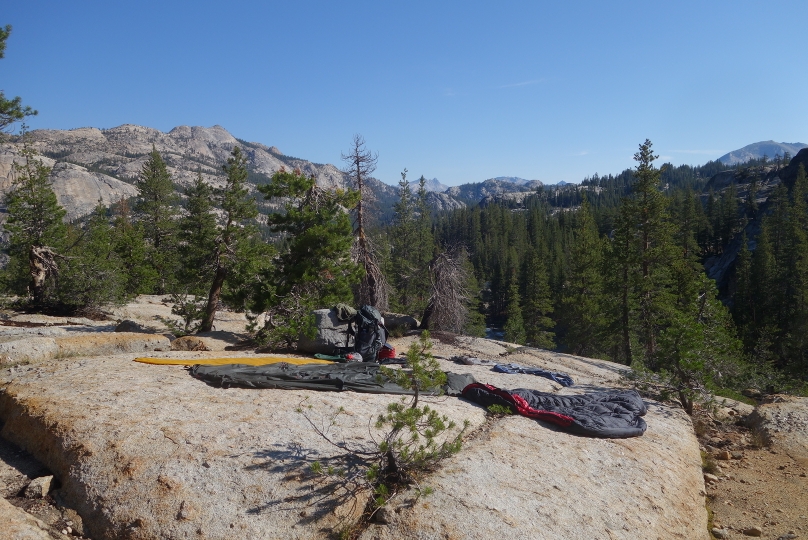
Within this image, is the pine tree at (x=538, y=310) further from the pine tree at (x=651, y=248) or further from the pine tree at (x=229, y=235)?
the pine tree at (x=229, y=235)

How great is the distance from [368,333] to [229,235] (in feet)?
20.9

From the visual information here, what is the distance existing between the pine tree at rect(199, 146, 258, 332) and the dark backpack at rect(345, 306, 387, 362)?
518cm

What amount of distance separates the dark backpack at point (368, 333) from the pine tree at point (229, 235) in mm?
5185

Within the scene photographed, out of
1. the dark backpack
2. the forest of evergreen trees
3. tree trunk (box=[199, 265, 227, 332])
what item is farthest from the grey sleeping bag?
tree trunk (box=[199, 265, 227, 332])

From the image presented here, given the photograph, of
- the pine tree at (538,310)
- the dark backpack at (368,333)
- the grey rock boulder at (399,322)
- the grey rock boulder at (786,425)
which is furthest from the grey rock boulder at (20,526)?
the pine tree at (538,310)

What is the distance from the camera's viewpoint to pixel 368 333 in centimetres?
1138

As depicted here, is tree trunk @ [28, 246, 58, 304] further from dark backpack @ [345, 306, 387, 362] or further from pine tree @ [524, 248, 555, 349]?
pine tree @ [524, 248, 555, 349]

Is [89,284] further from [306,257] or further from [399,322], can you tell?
[399,322]

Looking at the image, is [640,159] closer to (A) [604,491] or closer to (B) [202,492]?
(A) [604,491]

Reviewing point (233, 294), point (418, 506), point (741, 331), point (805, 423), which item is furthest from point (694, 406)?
point (741, 331)

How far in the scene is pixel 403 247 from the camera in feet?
129

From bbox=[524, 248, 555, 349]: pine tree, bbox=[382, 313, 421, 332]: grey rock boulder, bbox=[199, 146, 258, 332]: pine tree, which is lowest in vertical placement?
bbox=[524, 248, 555, 349]: pine tree

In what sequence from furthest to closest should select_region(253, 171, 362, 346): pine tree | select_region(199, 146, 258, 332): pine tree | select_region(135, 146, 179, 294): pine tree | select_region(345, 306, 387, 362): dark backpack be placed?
select_region(135, 146, 179, 294): pine tree < select_region(199, 146, 258, 332): pine tree < select_region(253, 171, 362, 346): pine tree < select_region(345, 306, 387, 362): dark backpack

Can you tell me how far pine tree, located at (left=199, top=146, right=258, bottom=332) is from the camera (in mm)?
14398
